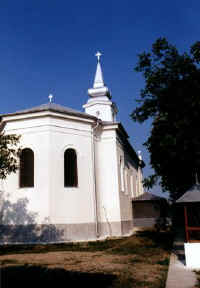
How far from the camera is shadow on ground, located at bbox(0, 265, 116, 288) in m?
5.79

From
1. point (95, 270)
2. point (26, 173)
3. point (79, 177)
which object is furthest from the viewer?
point (79, 177)

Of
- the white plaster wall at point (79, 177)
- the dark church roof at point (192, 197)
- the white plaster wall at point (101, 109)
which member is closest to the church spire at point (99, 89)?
the white plaster wall at point (101, 109)

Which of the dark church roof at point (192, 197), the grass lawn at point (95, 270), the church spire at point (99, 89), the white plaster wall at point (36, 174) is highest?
the church spire at point (99, 89)

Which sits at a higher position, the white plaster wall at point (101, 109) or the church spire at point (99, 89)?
the church spire at point (99, 89)

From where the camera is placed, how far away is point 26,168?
1838 centimetres

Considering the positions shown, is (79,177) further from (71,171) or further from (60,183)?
(60,183)

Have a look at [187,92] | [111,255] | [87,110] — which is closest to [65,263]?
[111,255]

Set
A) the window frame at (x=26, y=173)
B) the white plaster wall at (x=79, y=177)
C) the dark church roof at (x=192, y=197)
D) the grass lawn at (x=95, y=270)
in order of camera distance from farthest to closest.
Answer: the window frame at (x=26, y=173), the white plaster wall at (x=79, y=177), the dark church roof at (x=192, y=197), the grass lawn at (x=95, y=270)

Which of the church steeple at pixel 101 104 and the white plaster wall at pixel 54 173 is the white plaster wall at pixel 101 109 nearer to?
the church steeple at pixel 101 104

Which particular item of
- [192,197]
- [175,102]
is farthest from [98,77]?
[192,197]

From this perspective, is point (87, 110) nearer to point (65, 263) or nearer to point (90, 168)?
point (90, 168)

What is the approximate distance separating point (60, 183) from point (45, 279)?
11.8 metres

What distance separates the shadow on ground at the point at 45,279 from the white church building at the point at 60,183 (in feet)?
34.5

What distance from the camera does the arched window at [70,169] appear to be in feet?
60.4
